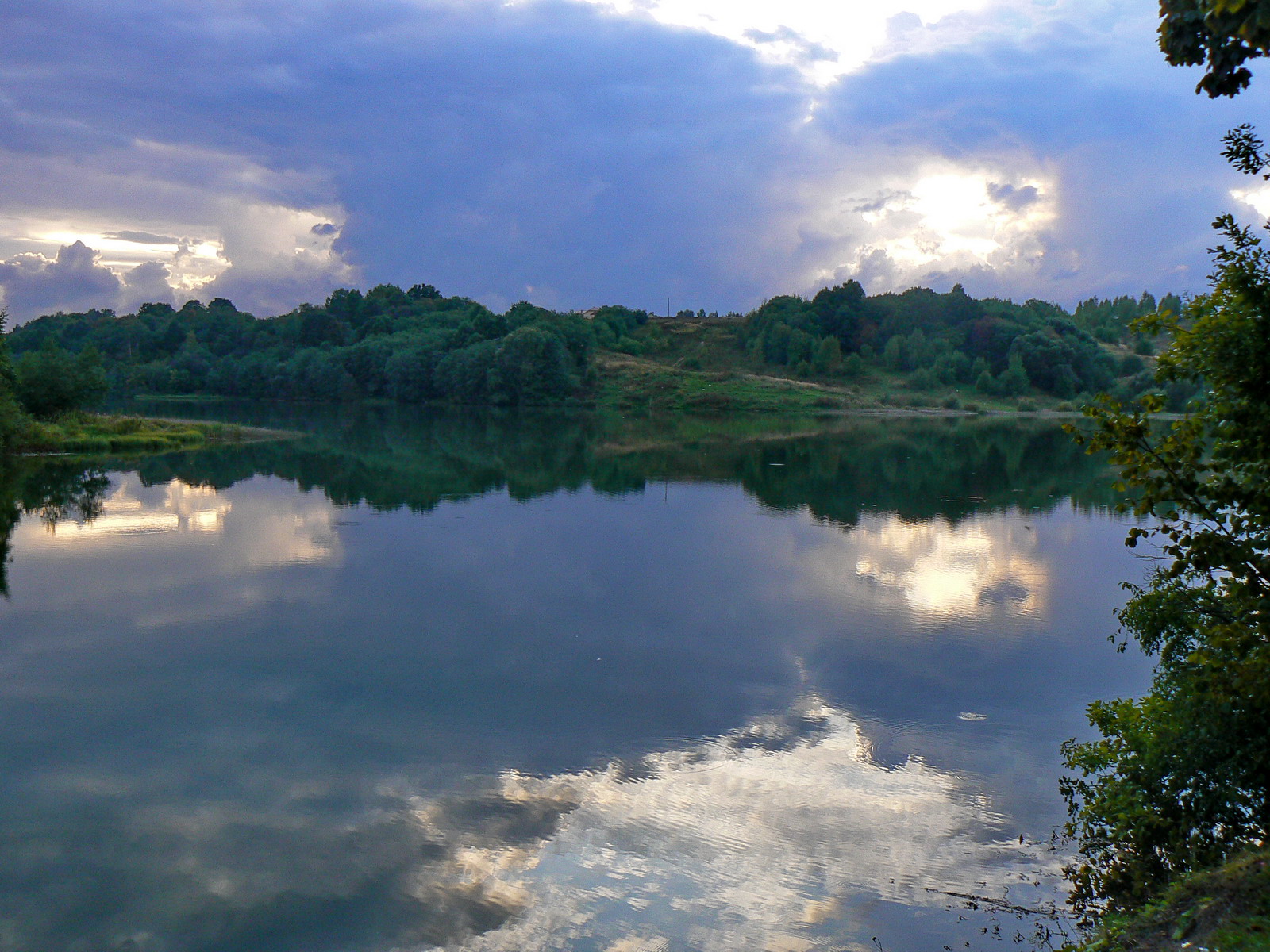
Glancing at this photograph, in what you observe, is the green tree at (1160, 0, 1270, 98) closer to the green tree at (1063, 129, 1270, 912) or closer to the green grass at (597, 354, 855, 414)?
the green tree at (1063, 129, 1270, 912)

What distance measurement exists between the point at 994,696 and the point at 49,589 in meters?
18.9

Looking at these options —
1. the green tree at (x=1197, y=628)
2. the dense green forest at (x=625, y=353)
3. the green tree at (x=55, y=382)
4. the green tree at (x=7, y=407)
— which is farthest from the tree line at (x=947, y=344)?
the green tree at (x=1197, y=628)

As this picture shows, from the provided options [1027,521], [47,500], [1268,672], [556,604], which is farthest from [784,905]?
[47,500]

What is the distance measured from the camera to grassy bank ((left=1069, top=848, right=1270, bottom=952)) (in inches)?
225

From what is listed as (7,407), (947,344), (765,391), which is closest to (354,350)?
(765,391)

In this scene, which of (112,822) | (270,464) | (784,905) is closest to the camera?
(784,905)

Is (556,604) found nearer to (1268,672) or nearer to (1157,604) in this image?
(1157,604)

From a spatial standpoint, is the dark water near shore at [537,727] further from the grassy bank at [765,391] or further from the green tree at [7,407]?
the grassy bank at [765,391]

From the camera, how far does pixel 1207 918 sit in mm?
6148

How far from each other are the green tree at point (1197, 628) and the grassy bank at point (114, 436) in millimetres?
51601

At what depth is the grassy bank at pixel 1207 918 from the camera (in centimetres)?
570

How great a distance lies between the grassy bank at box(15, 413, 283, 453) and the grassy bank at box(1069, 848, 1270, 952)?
173ft

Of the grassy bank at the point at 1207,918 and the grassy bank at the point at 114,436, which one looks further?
the grassy bank at the point at 114,436

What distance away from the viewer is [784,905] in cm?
871
